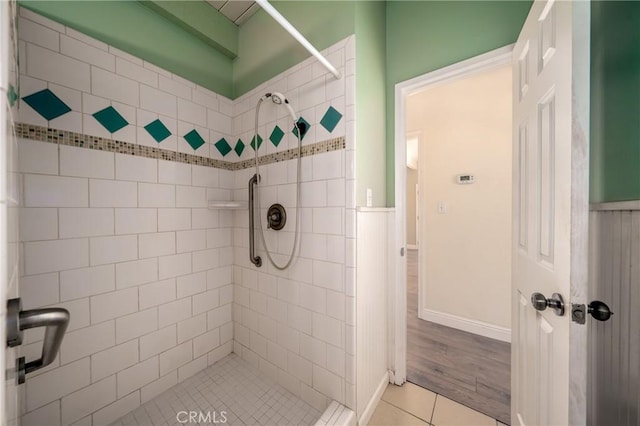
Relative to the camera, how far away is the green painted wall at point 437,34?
121cm

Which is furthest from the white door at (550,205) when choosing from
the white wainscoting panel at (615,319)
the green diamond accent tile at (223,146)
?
the green diamond accent tile at (223,146)

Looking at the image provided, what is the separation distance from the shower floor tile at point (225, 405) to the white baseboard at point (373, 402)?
245 millimetres

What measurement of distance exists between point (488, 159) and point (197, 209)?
2.44 m

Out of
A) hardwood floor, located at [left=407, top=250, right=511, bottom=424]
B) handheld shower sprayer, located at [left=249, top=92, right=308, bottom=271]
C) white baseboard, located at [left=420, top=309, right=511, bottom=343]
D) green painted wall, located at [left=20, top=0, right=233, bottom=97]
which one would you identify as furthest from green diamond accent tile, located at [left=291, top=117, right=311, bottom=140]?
white baseboard, located at [left=420, top=309, right=511, bottom=343]

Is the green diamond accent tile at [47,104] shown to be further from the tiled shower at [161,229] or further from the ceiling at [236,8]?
the ceiling at [236,8]

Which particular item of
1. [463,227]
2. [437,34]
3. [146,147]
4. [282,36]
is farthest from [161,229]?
[463,227]

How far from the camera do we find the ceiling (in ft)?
5.24

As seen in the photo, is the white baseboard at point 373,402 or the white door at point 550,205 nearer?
the white door at point 550,205

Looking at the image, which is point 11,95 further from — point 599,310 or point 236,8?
point 236,8

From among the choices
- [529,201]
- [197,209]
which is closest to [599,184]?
[529,201]

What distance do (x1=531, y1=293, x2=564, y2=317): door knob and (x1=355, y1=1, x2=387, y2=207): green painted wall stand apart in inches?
30.9

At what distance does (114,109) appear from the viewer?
1.26 meters

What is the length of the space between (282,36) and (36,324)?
175 centimetres

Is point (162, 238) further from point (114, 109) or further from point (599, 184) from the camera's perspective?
point (599, 184)
